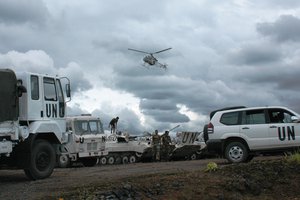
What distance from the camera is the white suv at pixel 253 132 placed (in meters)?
16.5

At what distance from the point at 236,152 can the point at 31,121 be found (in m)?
7.08

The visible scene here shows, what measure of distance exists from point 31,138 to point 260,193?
607 cm

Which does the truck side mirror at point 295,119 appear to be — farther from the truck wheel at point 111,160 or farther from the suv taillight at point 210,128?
the truck wheel at point 111,160

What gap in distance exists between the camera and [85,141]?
72.7 feet

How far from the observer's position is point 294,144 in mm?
16422

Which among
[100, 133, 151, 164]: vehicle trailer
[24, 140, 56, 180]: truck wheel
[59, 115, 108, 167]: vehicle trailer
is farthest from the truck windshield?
[24, 140, 56, 180]: truck wheel

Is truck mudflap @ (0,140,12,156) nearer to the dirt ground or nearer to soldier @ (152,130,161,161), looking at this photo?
the dirt ground

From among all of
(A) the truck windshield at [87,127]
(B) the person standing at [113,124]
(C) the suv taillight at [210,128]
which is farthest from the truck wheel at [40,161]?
(B) the person standing at [113,124]

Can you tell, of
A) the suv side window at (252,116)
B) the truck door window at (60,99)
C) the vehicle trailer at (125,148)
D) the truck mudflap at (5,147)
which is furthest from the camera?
the vehicle trailer at (125,148)

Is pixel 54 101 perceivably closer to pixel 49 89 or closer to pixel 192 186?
pixel 49 89

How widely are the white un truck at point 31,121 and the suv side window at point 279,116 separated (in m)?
6.96

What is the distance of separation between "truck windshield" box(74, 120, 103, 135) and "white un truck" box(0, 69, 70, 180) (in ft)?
25.3

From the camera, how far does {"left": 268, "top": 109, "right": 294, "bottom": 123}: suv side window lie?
54.3 ft

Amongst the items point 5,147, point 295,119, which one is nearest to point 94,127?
point 295,119
